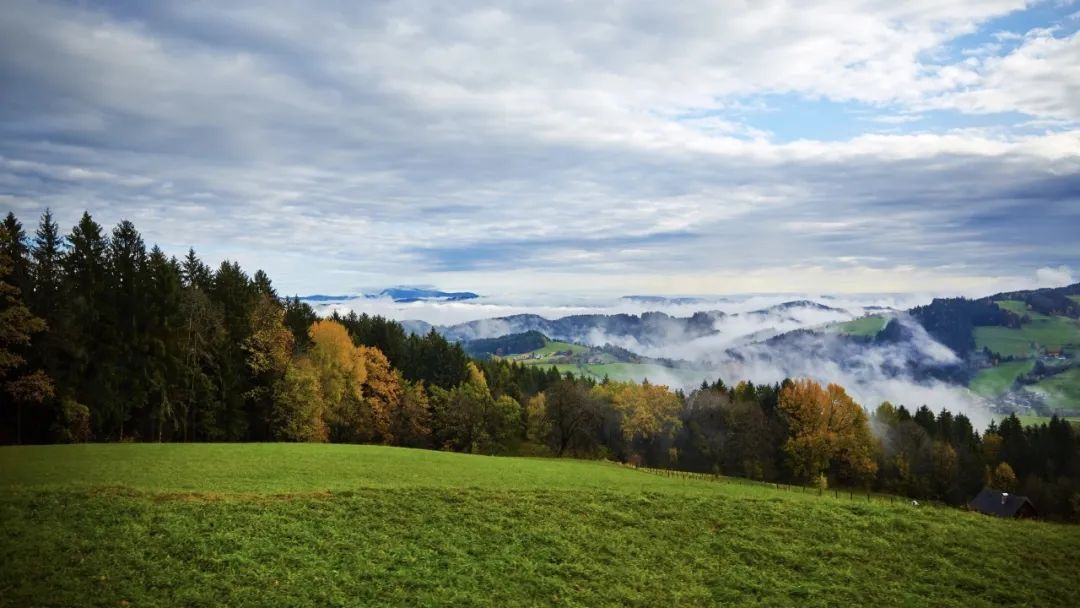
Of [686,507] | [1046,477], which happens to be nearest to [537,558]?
[686,507]

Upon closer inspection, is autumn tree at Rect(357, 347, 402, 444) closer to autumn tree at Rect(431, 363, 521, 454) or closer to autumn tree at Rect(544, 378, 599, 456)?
autumn tree at Rect(431, 363, 521, 454)

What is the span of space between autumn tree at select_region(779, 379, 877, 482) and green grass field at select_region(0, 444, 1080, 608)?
63.0 metres

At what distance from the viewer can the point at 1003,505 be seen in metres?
67.6

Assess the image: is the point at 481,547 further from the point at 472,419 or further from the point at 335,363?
the point at 472,419

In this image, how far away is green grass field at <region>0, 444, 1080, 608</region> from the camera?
16531mm

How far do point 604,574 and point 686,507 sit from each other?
8.57 meters

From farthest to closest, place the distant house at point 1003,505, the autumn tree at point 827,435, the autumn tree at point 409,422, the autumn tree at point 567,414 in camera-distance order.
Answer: the autumn tree at point 567,414 → the autumn tree at point 827,435 → the autumn tree at point 409,422 → the distant house at point 1003,505

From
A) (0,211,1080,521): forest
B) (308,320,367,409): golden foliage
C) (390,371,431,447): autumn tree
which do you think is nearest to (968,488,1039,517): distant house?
(0,211,1080,521): forest

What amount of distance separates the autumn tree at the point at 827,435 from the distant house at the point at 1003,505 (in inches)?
644

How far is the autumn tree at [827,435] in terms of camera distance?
279 feet

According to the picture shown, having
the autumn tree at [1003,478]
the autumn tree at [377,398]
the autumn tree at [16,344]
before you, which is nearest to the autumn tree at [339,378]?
the autumn tree at [377,398]

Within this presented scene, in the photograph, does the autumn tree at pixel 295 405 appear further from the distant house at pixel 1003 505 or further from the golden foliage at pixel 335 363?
the distant house at pixel 1003 505

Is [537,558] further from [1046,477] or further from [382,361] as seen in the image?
[1046,477]

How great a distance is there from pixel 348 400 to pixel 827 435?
66201 millimetres
